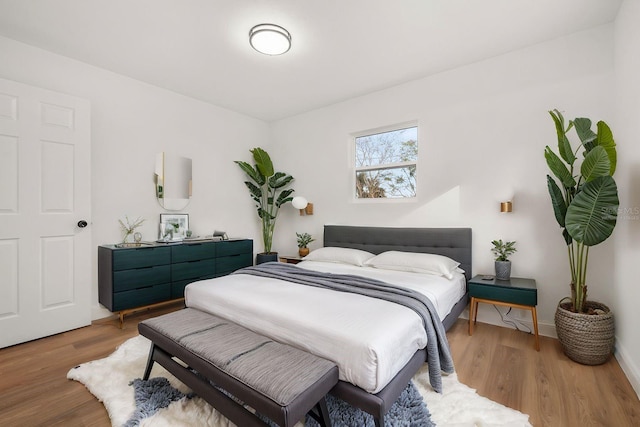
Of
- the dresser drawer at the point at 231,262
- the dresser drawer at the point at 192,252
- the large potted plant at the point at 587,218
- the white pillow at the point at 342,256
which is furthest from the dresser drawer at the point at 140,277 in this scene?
the large potted plant at the point at 587,218

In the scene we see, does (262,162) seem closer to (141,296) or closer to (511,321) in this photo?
(141,296)

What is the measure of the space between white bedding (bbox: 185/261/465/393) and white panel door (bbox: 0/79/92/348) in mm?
1433

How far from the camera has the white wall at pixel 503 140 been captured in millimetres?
2514

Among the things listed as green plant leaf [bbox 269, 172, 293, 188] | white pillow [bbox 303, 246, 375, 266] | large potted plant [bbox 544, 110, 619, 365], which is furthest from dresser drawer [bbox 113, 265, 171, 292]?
large potted plant [bbox 544, 110, 619, 365]

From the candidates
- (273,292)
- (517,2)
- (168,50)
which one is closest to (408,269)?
(273,292)

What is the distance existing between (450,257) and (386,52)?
2183 mm

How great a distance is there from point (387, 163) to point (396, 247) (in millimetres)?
1127

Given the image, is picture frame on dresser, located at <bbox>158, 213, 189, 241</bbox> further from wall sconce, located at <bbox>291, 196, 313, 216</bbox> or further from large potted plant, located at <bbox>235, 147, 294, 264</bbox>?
wall sconce, located at <bbox>291, 196, 313, 216</bbox>

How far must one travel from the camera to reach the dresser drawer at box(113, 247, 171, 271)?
2.81 meters

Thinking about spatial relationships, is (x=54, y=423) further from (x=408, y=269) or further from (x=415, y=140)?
(x=415, y=140)

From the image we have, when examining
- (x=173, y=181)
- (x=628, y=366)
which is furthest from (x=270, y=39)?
(x=628, y=366)

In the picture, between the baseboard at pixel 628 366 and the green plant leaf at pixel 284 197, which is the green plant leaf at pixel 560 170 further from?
the green plant leaf at pixel 284 197

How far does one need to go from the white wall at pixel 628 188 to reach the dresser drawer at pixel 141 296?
3927 millimetres

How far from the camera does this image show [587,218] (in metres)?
2.00
